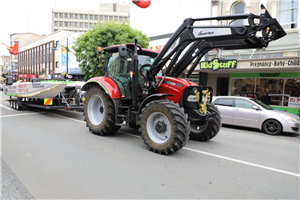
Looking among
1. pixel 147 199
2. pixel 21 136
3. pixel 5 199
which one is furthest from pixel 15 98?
pixel 147 199

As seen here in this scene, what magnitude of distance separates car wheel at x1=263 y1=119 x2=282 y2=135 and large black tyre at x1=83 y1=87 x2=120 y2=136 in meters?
5.91

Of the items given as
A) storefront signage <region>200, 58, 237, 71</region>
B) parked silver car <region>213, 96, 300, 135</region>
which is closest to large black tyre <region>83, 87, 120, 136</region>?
parked silver car <region>213, 96, 300, 135</region>

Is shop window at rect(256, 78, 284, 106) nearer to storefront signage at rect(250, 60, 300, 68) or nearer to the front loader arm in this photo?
storefront signage at rect(250, 60, 300, 68)

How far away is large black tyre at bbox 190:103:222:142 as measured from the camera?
615 centimetres

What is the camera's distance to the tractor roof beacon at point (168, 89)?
4617mm

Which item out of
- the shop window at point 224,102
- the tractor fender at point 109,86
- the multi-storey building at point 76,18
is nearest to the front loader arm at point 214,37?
the tractor fender at point 109,86

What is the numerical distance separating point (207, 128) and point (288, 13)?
1210cm

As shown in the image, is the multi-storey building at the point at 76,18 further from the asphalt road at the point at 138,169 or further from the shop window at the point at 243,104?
the asphalt road at the point at 138,169

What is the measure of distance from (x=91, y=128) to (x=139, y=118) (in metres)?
2.22

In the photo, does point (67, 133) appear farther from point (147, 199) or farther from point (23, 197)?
point (147, 199)

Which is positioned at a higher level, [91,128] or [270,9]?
[270,9]

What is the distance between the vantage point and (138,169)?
4.28 metres

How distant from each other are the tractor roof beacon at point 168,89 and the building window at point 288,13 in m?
11.2

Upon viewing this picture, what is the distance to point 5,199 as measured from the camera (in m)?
3.27
